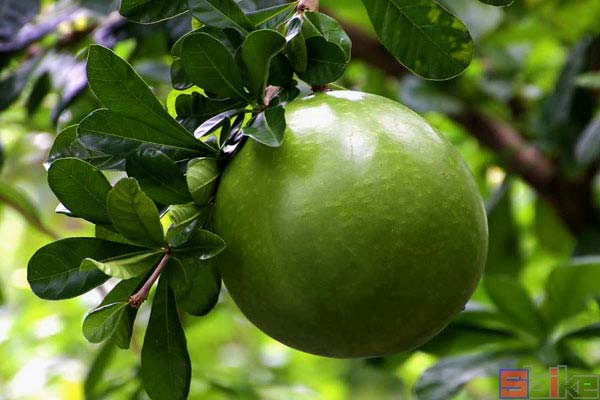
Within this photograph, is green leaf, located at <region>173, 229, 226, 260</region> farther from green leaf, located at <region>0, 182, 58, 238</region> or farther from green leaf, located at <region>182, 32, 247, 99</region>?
green leaf, located at <region>0, 182, 58, 238</region>

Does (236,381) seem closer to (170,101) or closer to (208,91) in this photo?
(170,101)

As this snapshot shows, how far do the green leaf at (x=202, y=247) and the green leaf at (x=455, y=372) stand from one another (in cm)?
47

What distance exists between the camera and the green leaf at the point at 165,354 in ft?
1.77

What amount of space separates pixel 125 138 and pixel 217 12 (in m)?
0.10

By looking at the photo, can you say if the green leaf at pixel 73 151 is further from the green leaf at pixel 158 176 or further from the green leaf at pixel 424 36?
the green leaf at pixel 424 36

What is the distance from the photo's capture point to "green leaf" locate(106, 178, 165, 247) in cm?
49

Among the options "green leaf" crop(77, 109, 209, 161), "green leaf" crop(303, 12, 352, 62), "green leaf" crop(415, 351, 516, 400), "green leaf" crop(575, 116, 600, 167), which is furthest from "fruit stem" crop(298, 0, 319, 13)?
"green leaf" crop(575, 116, 600, 167)

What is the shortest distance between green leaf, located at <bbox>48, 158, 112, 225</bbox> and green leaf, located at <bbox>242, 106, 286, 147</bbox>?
0.33 ft

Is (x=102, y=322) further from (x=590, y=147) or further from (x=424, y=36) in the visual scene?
(x=590, y=147)

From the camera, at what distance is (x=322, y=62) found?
56cm

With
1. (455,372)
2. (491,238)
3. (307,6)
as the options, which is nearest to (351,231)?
(307,6)

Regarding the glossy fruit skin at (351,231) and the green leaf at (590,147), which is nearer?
the glossy fruit skin at (351,231)

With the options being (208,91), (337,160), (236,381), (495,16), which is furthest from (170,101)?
(495,16)

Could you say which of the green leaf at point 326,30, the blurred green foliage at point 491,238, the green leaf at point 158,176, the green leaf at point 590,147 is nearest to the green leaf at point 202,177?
the green leaf at point 158,176
